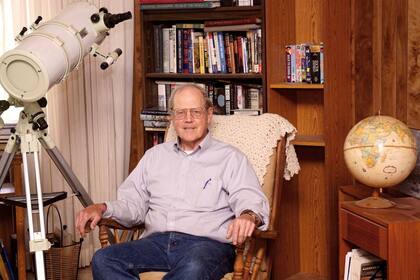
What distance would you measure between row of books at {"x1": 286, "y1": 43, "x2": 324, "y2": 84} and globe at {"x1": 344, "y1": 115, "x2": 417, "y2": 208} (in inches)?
37.1

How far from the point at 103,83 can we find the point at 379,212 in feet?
6.66

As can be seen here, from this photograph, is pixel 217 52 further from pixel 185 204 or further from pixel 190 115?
pixel 185 204

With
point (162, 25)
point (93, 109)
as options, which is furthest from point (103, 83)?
point (162, 25)

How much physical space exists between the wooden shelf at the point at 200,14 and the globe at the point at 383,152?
1.22 metres

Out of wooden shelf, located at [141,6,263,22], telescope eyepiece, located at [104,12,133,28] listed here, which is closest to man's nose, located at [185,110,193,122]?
telescope eyepiece, located at [104,12,133,28]

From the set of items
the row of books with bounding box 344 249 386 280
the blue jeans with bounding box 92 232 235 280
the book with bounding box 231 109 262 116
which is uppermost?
the book with bounding box 231 109 262 116

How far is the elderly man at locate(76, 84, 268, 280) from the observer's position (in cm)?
Result: 247

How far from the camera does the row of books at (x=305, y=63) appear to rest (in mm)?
3355

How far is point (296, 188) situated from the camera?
3.66 metres

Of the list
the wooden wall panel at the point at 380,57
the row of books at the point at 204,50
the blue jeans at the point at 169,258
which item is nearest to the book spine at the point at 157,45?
the row of books at the point at 204,50

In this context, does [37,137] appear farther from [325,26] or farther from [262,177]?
[325,26]

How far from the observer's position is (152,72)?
381 cm

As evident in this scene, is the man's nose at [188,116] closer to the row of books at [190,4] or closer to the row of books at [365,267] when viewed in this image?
the row of books at [365,267]

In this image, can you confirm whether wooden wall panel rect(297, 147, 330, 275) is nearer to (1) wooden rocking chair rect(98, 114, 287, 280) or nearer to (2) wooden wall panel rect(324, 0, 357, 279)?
(2) wooden wall panel rect(324, 0, 357, 279)
